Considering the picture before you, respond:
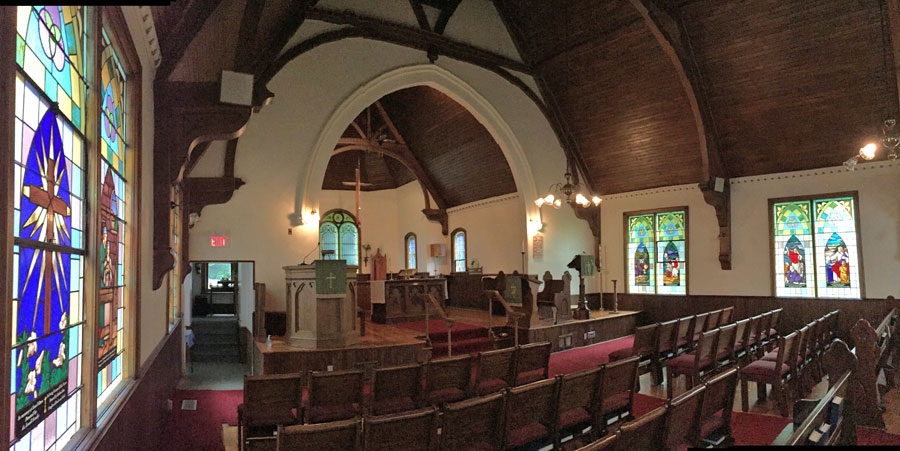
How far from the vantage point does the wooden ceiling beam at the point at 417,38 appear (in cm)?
804

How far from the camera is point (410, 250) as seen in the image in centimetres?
1568

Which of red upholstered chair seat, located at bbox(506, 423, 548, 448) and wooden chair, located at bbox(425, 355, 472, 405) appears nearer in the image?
red upholstered chair seat, located at bbox(506, 423, 548, 448)

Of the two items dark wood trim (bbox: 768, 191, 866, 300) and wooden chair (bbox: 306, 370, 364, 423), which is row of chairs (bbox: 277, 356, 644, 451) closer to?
wooden chair (bbox: 306, 370, 364, 423)

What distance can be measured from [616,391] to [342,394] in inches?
77.4

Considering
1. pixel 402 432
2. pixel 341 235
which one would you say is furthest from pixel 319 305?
pixel 341 235

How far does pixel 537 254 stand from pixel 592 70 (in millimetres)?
3846

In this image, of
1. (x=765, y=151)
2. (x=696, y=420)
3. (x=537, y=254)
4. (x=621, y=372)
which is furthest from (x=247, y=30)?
(x=765, y=151)

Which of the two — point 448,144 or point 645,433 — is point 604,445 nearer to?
point 645,433

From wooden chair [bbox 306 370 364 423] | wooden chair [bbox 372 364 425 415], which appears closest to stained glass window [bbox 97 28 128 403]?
wooden chair [bbox 306 370 364 423]

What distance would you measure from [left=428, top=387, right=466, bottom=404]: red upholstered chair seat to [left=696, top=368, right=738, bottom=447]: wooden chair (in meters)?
1.69

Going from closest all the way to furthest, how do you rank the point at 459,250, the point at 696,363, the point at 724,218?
the point at 696,363 < the point at 724,218 < the point at 459,250

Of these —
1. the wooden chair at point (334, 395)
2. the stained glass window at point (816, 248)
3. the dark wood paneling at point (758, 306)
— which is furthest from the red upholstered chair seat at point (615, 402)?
the stained glass window at point (816, 248)

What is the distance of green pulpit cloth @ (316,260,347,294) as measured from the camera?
602 centimetres

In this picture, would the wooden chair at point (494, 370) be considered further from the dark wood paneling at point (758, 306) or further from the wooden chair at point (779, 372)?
the dark wood paneling at point (758, 306)
